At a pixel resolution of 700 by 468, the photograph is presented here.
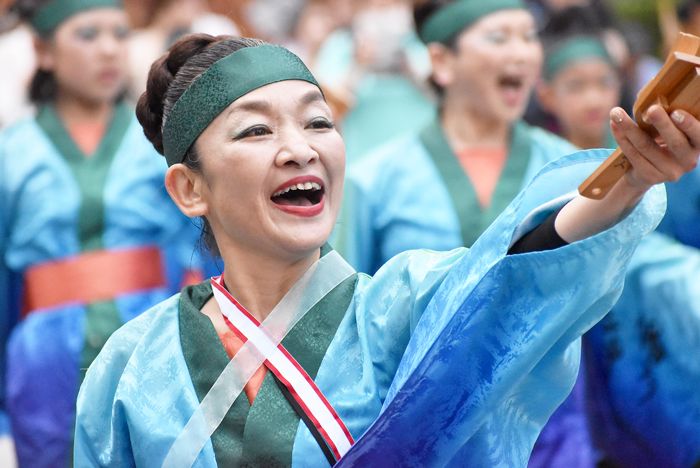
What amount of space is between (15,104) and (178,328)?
3652 millimetres

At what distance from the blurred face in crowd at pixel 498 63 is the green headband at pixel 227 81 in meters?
1.68

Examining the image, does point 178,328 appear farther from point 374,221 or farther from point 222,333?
point 374,221

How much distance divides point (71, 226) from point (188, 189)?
1743mm

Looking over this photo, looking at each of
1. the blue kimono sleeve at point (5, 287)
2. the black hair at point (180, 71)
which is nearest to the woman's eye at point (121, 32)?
the blue kimono sleeve at point (5, 287)

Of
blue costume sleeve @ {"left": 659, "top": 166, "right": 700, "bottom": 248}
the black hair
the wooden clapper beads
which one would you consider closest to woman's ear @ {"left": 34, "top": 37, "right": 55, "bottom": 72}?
the black hair

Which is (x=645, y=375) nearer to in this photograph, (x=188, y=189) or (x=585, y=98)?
(x=585, y=98)

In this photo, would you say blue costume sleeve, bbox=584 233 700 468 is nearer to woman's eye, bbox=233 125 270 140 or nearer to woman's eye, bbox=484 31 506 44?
woman's eye, bbox=484 31 506 44

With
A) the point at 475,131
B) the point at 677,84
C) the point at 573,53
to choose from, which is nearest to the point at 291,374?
the point at 677,84

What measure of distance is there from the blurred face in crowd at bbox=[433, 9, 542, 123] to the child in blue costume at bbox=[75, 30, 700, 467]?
168 centimetres

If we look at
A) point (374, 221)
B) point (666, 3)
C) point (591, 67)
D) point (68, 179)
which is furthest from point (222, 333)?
point (666, 3)

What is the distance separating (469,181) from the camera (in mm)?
3244

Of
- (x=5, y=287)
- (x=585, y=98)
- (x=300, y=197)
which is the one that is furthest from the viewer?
(x=585, y=98)

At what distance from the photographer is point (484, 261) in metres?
1.48

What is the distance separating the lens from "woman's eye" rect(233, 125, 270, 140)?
1.72 m
